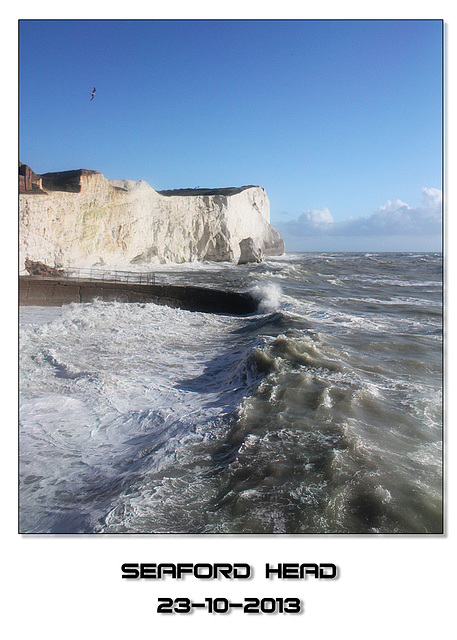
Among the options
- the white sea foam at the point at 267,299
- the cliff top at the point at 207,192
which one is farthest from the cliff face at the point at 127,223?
the white sea foam at the point at 267,299

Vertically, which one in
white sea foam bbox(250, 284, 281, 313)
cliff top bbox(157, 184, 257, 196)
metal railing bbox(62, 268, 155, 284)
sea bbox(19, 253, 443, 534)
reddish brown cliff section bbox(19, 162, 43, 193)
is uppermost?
cliff top bbox(157, 184, 257, 196)

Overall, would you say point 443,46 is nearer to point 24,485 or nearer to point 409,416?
point 409,416

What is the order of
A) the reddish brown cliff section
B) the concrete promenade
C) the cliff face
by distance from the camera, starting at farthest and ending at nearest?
the cliff face → the reddish brown cliff section → the concrete promenade

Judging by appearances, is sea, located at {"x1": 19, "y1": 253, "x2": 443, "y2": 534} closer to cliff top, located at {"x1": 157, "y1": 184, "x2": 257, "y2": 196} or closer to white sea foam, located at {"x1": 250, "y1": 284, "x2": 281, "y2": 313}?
white sea foam, located at {"x1": 250, "y1": 284, "x2": 281, "y2": 313}

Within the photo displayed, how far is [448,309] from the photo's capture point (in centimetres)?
344

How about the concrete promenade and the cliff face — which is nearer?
the concrete promenade

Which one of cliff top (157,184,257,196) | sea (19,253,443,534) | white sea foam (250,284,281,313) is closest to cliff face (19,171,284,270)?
cliff top (157,184,257,196)

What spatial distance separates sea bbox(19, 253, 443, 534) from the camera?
109 inches

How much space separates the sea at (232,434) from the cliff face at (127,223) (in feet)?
37.7

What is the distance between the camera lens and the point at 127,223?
25.5 meters

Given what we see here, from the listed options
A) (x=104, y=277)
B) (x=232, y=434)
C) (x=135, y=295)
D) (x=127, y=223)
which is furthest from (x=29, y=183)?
(x=232, y=434)

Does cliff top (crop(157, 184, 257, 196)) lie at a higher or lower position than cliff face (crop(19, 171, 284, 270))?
higher

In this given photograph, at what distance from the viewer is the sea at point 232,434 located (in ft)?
9.09

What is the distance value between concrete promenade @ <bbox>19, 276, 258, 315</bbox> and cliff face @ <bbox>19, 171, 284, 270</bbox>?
352cm
